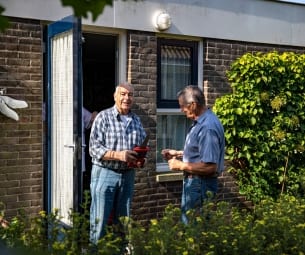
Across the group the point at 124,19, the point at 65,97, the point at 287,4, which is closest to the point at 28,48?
the point at 65,97

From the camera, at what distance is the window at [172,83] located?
25.6 ft

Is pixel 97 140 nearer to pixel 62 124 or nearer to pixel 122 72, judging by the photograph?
pixel 62 124

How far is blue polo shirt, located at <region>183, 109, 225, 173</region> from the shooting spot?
4.91 meters

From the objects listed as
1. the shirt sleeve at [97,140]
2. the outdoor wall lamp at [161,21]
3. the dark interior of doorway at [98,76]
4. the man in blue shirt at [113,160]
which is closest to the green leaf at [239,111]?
the outdoor wall lamp at [161,21]

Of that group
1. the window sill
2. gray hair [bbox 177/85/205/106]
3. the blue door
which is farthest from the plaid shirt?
the window sill

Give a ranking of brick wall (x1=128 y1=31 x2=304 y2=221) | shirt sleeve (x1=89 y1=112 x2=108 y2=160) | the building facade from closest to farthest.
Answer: shirt sleeve (x1=89 y1=112 x2=108 y2=160), the building facade, brick wall (x1=128 y1=31 x2=304 y2=221)

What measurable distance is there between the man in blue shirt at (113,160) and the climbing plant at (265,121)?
2699 mm

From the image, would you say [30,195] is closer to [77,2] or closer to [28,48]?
[28,48]

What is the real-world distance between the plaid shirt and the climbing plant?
2.71 metres

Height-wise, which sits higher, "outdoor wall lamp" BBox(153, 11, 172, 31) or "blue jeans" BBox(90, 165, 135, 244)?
"outdoor wall lamp" BBox(153, 11, 172, 31)

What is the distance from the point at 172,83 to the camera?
26.2ft

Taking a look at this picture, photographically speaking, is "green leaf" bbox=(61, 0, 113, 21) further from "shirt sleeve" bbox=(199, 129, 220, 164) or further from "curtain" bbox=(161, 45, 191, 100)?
"curtain" bbox=(161, 45, 191, 100)

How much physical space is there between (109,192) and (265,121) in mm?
3615

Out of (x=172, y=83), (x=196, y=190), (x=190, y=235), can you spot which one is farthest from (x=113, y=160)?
(x=172, y=83)
